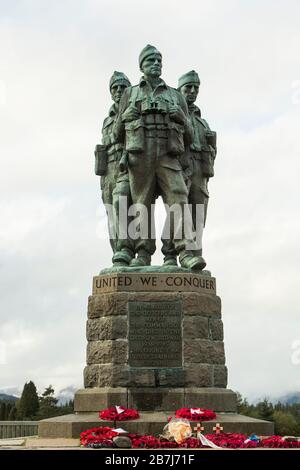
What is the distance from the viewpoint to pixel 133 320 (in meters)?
12.0

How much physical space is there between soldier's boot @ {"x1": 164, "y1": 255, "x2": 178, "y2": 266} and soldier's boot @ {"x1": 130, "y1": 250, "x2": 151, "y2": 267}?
306 millimetres

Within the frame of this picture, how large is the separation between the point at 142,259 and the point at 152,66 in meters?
3.49

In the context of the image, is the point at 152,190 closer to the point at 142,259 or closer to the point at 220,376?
the point at 142,259

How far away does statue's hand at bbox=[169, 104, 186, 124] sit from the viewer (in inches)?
508

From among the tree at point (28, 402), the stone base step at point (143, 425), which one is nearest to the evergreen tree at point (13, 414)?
the tree at point (28, 402)

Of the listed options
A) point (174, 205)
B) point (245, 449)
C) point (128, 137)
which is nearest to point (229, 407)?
point (245, 449)

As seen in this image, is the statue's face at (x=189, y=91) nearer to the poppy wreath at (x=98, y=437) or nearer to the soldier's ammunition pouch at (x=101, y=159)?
the soldier's ammunition pouch at (x=101, y=159)

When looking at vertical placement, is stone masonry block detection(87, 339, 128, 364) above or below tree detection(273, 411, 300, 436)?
above

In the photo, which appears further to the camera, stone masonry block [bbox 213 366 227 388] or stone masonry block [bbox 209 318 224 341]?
stone masonry block [bbox 209 318 224 341]

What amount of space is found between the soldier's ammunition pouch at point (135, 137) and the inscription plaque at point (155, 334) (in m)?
2.76

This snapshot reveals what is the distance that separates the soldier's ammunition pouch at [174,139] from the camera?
12938mm

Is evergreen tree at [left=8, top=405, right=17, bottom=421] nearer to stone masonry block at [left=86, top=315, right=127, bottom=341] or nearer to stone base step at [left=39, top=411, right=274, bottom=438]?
stone masonry block at [left=86, top=315, right=127, bottom=341]

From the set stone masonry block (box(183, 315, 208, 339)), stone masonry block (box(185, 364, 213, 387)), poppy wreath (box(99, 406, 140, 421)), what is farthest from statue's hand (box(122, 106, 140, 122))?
poppy wreath (box(99, 406, 140, 421))
